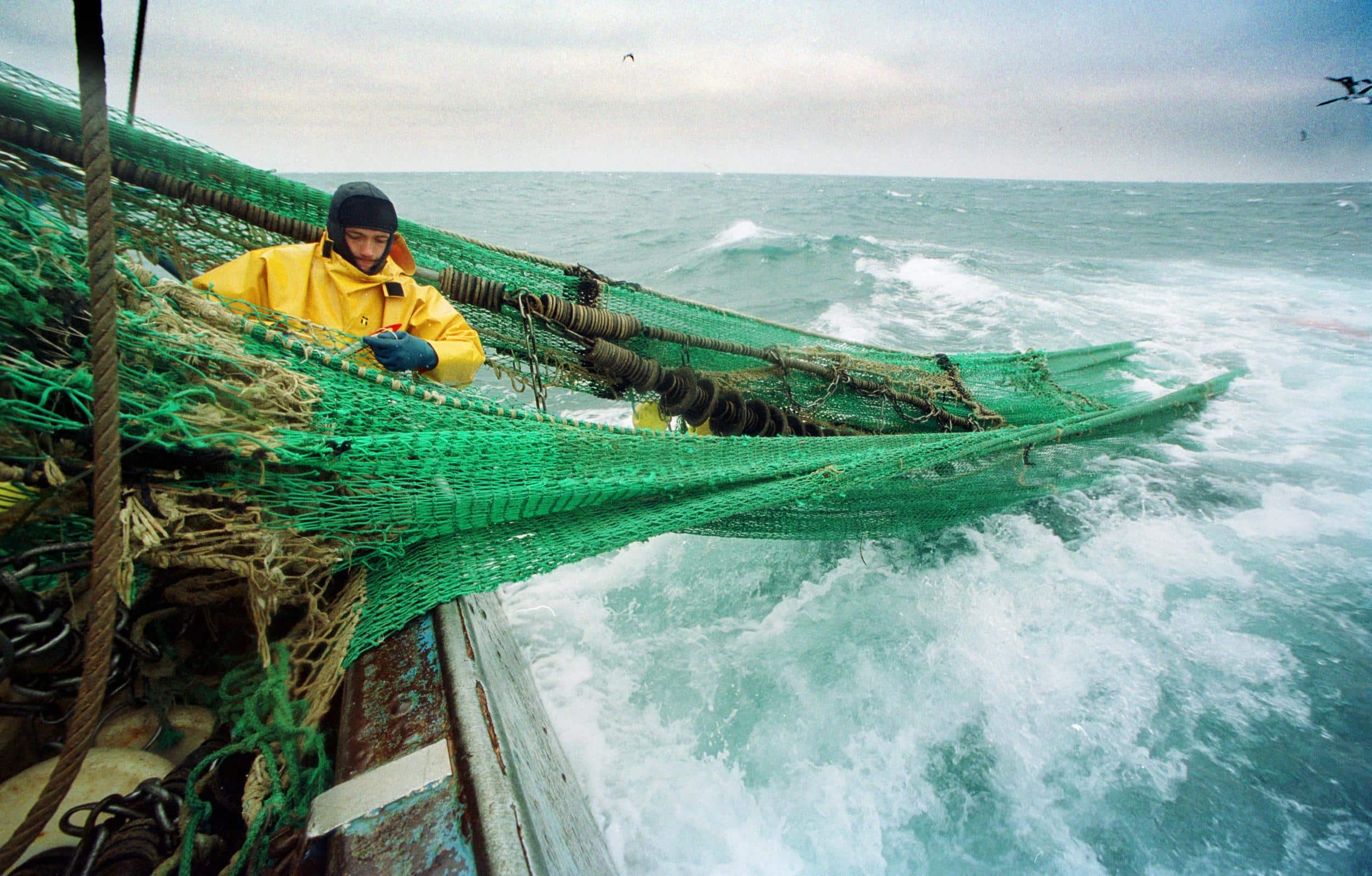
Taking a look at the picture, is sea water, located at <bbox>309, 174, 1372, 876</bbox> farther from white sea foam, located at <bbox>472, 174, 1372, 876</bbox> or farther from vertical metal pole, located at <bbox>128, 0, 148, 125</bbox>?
vertical metal pole, located at <bbox>128, 0, 148, 125</bbox>

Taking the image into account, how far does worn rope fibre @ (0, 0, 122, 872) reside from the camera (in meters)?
0.78

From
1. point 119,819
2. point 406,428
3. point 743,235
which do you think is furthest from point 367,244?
point 743,235

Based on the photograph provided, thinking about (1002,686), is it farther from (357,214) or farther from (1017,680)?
(357,214)

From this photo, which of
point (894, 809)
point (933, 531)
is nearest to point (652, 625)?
point (894, 809)

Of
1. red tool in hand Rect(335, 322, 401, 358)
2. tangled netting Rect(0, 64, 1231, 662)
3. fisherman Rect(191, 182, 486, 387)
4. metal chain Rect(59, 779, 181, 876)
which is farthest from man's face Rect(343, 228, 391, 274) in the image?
metal chain Rect(59, 779, 181, 876)

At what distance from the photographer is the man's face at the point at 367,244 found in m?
2.38

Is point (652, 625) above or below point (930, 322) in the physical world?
below

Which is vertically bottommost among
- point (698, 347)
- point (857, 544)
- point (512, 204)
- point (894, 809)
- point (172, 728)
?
point (894, 809)

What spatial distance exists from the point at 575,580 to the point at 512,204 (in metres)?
37.7

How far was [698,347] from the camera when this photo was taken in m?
3.46

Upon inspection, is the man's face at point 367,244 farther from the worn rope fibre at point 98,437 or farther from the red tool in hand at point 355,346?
the worn rope fibre at point 98,437

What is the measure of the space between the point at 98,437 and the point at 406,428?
86cm

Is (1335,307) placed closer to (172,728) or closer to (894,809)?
(894,809)

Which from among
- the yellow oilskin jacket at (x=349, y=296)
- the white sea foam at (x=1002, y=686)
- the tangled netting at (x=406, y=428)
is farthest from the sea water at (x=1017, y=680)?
the yellow oilskin jacket at (x=349, y=296)
